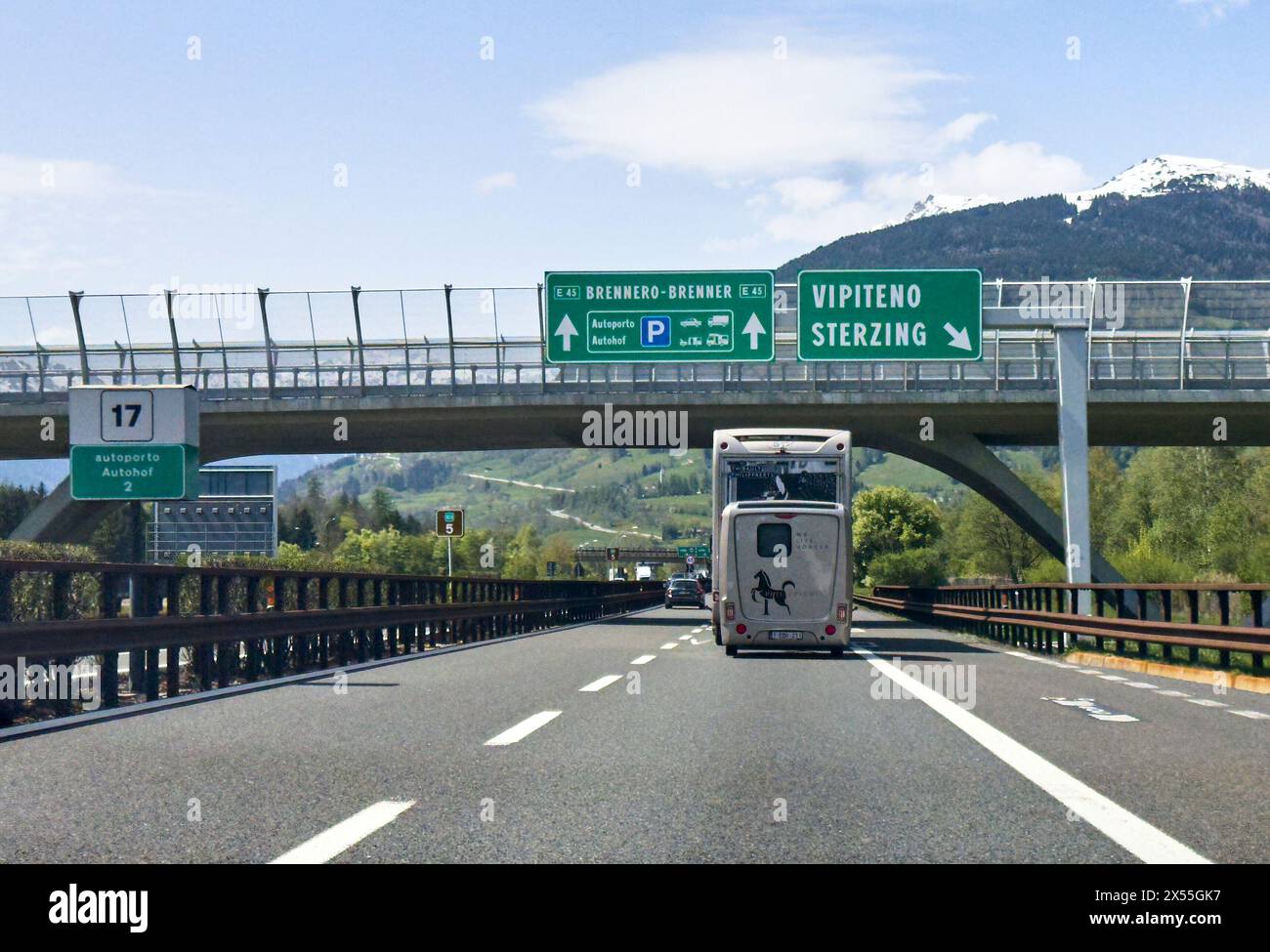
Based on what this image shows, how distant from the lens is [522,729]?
407 inches

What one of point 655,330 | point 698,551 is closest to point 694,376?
point 655,330

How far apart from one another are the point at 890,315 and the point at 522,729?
2591 cm

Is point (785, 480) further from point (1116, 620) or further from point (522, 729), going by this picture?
point (522, 729)

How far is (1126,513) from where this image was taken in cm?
10688

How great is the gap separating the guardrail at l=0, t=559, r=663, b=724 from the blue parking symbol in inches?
398

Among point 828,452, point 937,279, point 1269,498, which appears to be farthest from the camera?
point 1269,498

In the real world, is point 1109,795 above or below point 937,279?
below

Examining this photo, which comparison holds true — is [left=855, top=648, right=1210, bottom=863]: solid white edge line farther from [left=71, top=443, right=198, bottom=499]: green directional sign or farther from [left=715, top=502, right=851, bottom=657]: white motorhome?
[left=71, top=443, right=198, bottom=499]: green directional sign

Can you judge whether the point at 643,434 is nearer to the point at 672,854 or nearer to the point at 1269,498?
the point at 672,854

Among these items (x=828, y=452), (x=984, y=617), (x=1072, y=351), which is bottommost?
(x=984, y=617)
